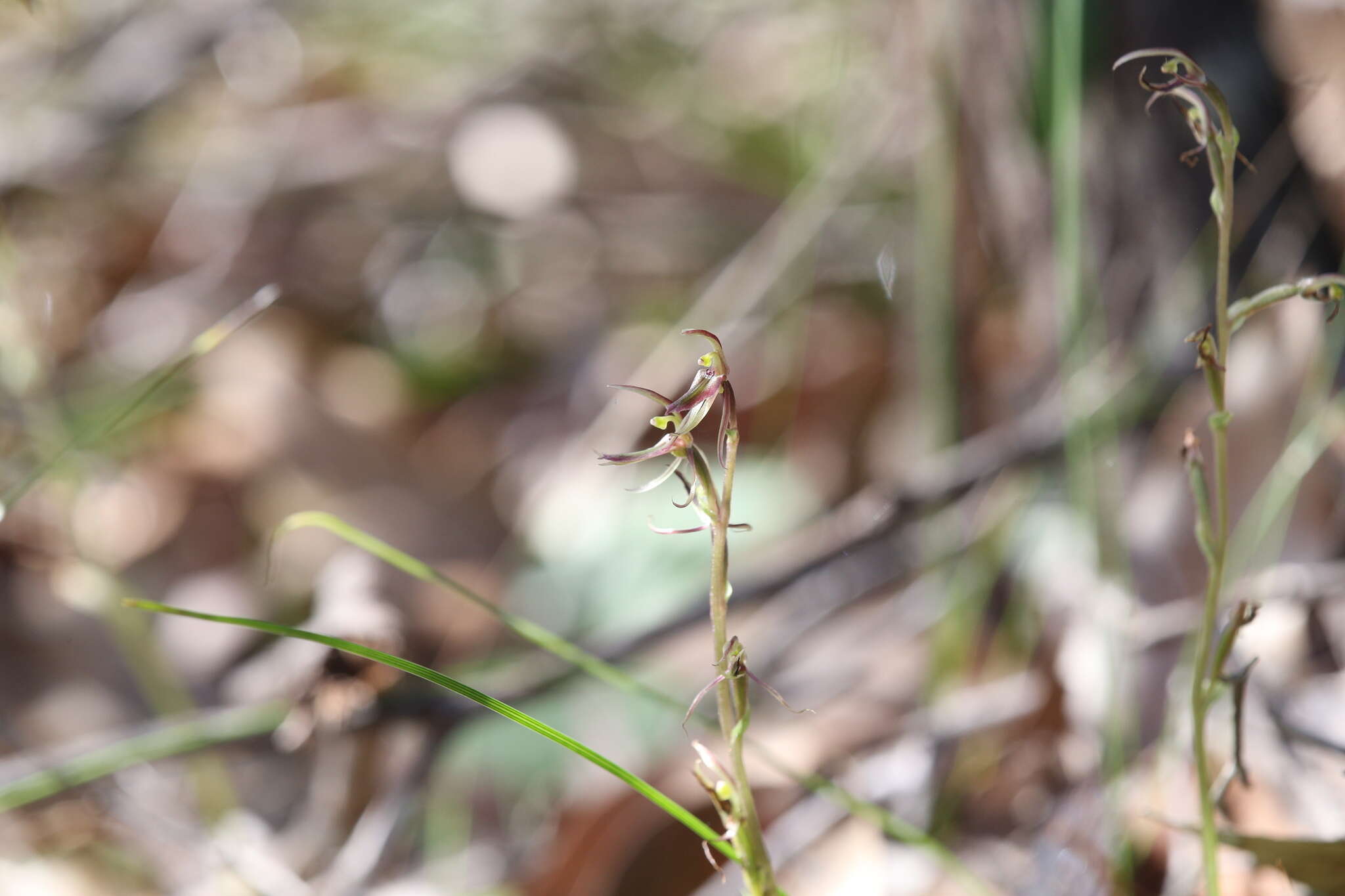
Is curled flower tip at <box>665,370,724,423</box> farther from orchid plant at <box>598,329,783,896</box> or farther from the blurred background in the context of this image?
the blurred background

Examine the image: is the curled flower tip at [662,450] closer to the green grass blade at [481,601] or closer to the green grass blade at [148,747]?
the green grass blade at [481,601]

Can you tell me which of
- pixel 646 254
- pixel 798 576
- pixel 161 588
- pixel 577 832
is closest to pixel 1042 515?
pixel 798 576

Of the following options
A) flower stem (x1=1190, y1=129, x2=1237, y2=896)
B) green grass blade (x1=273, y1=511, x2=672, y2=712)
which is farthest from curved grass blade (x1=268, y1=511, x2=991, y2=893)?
flower stem (x1=1190, y1=129, x2=1237, y2=896)

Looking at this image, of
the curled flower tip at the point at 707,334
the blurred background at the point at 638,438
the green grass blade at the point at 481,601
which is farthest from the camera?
the blurred background at the point at 638,438

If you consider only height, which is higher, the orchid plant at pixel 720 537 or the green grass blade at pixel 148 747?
A: the orchid plant at pixel 720 537

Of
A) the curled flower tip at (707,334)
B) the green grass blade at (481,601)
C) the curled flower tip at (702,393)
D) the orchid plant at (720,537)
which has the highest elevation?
the curled flower tip at (707,334)

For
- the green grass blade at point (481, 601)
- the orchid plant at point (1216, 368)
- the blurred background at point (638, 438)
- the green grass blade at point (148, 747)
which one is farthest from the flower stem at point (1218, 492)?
the green grass blade at point (148, 747)

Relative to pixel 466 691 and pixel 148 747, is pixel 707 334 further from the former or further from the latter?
pixel 148 747

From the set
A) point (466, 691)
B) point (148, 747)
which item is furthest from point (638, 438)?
point (466, 691)
